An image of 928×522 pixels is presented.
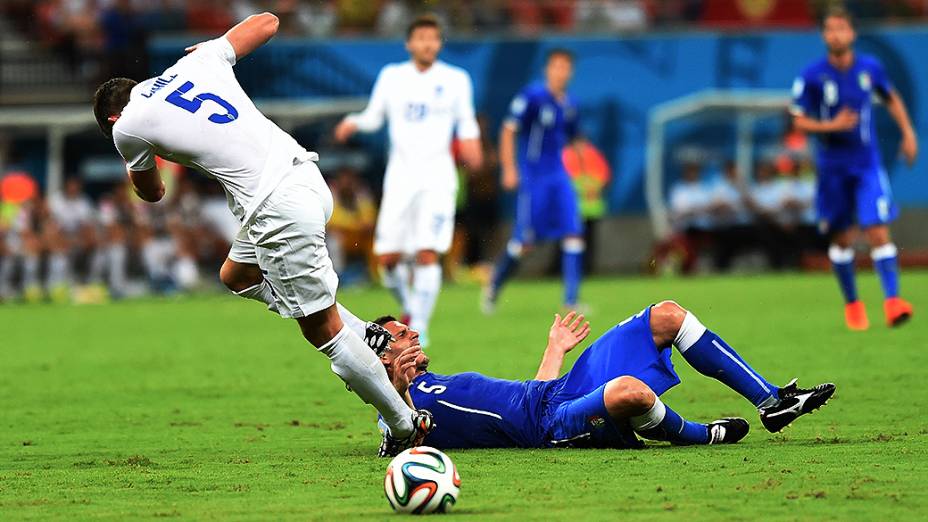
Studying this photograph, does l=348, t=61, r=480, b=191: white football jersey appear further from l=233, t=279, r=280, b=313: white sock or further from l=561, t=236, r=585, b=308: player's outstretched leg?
l=233, t=279, r=280, b=313: white sock

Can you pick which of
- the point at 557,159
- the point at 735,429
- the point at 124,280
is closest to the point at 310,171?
the point at 735,429

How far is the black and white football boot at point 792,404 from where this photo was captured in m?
7.55

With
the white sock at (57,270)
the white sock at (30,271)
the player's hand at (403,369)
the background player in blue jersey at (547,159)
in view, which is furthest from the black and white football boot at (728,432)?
the white sock at (30,271)

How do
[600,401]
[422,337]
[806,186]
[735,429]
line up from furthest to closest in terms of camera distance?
[806,186] → [422,337] → [735,429] → [600,401]

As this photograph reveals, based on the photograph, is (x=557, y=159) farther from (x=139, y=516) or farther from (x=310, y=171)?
(x=139, y=516)

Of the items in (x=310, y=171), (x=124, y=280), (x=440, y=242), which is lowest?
(x=124, y=280)

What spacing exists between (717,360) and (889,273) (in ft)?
22.7

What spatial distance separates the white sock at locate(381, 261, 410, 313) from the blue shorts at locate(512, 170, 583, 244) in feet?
12.5

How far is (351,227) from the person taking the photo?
84.6 feet

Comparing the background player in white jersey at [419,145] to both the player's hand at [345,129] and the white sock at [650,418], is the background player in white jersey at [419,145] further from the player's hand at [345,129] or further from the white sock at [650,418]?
the white sock at [650,418]

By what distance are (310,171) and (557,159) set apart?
10483mm

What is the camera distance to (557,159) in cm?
1817

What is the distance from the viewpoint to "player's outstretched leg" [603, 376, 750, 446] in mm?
7020

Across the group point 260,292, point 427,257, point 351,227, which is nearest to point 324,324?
point 260,292
